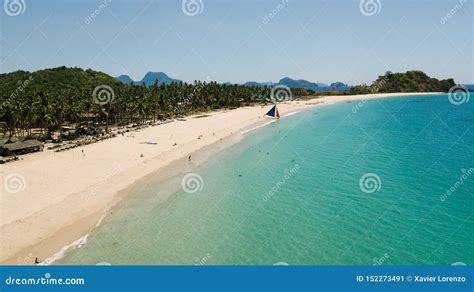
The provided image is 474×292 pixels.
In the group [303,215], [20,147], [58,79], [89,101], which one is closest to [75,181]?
[20,147]

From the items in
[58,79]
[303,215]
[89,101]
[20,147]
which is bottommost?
[303,215]

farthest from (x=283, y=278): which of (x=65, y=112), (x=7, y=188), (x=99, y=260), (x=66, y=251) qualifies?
(x=65, y=112)

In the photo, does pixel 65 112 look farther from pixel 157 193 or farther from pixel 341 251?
pixel 341 251

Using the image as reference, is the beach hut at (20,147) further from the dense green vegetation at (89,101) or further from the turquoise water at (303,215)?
the turquoise water at (303,215)

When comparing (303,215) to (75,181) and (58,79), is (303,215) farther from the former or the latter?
(58,79)

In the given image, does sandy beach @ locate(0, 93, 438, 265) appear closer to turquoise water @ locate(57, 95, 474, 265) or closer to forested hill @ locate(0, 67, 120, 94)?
turquoise water @ locate(57, 95, 474, 265)

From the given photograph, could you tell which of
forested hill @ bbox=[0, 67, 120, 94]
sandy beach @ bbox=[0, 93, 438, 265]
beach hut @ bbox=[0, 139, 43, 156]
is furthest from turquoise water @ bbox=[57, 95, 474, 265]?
forested hill @ bbox=[0, 67, 120, 94]

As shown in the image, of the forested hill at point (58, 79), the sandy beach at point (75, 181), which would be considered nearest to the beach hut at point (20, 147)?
the sandy beach at point (75, 181)

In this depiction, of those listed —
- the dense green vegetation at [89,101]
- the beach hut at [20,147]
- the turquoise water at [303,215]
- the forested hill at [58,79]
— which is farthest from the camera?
the forested hill at [58,79]
